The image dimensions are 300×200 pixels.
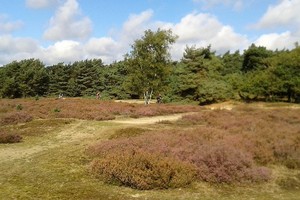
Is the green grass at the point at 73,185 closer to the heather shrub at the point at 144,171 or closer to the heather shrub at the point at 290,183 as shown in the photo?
the heather shrub at the point at 290,183

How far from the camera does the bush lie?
16234 mm

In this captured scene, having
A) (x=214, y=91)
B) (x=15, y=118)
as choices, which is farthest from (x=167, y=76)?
(x=15, y=118)

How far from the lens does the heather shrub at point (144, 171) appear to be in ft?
33.1

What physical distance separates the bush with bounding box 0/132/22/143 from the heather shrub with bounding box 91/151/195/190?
6.56 metres

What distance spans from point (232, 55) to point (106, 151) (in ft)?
267

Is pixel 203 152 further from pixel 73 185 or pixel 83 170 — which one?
pixel 73 185

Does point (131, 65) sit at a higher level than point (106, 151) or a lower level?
higher

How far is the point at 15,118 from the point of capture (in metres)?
23.3

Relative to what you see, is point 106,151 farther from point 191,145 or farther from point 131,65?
point 131,65

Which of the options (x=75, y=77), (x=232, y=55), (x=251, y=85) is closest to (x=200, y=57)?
(x=251, y=85)

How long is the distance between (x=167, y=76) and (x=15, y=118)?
2635cm

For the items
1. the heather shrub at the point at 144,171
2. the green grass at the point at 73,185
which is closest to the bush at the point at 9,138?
the green grass at the point at 73,185

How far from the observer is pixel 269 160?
42.2 ft

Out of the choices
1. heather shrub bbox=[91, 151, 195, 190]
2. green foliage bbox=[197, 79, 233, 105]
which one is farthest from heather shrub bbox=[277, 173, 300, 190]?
green foliage bbox=[197, 79, 233, 105]
